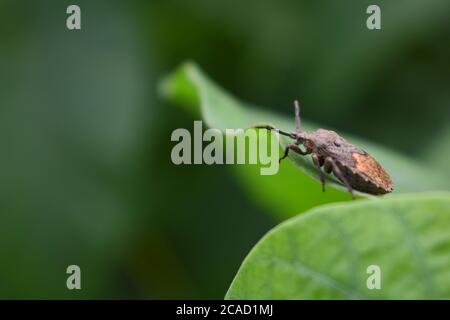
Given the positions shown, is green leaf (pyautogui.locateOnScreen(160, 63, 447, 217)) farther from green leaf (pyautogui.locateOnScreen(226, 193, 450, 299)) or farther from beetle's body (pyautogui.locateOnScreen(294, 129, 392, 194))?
green leaf (pyautogui.locateOnScreen(226, 193, 450, 299))

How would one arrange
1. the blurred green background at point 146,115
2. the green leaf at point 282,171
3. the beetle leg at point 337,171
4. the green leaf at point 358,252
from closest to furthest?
the green leaf at point 358,252 → the beetle leg at point 337,171 → the green leaf at point 282,171 → the blurred green background at point 146,115

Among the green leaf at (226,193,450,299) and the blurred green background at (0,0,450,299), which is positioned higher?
the blurred green background at (0,0,450,299)

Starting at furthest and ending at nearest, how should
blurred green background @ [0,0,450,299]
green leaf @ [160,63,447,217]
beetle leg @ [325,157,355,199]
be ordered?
blurred green background @ [0,0,450,299] → green leaf @ [160,63,447,217] → beetle leg @ [325,157,355,199]

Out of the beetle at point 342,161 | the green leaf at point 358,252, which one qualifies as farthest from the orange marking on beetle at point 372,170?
the green leaf at point 358,252

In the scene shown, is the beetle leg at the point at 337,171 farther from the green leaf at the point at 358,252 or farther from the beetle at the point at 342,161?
the green leaf at the point at 358,252

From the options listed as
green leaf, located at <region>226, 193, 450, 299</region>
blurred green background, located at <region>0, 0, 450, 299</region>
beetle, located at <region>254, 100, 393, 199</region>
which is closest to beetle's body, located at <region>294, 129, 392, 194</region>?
beetle, located at <region>254, 100, 393, 199</region>

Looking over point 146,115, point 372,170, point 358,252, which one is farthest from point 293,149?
point 146,115

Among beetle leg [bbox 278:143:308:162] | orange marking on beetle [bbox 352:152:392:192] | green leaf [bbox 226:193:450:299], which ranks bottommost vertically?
green leaf [bbox 226:193:450:299]

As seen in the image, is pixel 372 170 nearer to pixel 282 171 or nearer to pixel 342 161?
pixel 342 161
